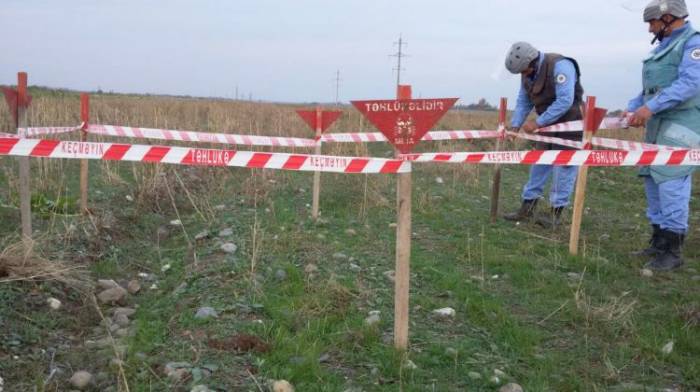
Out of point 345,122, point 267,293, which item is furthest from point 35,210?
point 345,122

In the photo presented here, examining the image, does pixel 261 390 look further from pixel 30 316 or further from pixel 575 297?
pixel 575 297

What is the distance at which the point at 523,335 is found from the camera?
355 centimetres

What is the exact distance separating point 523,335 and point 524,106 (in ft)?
13.2

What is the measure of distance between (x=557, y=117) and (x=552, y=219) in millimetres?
1151

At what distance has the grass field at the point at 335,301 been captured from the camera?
9.98 ft

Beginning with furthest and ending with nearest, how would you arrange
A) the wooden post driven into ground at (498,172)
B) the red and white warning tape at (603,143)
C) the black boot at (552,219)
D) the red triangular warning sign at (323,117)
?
the wooden post driven into ground at (498,172)
the black boot at (552,219)
the red triangular warning sign at (323,117)
the red and white warning tape at (603,143)

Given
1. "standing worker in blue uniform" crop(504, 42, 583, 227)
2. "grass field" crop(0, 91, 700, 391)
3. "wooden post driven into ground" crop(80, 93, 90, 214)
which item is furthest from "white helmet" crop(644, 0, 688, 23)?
"wooden post driven into ground" crop(80, 93, 90, 214)

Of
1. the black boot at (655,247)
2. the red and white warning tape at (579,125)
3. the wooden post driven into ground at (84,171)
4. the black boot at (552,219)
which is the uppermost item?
the red and white warning tape at (579,125)

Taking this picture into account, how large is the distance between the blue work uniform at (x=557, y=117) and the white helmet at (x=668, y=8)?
1.25 meters

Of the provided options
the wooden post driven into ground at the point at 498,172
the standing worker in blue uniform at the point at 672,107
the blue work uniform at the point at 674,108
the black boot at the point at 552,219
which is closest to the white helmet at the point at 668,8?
the standing worker in blue uniform at the point at 672,107

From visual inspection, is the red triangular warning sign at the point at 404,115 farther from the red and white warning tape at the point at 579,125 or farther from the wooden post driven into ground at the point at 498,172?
the wooden post driven into ground at the point at 498,172

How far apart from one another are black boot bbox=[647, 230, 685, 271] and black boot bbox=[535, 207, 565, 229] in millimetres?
1350

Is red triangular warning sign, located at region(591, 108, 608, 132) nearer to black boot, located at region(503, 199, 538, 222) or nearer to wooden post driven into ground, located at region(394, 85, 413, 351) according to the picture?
black boot, located at region(503, 199, 538, 222)

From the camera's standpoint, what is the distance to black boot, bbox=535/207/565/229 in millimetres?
6503
